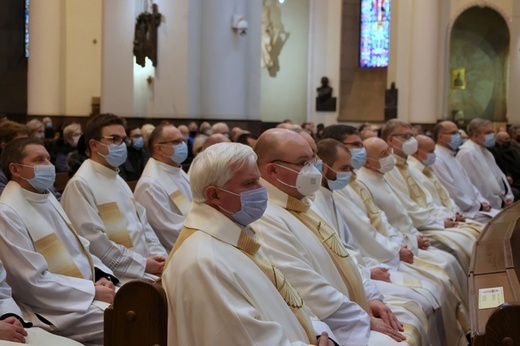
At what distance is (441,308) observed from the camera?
604cm

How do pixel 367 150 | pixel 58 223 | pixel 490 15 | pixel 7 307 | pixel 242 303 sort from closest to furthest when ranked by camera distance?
1. pixel 242 303
2. pixel 7 307
3. pixel 58 223
4. pixel 367 150
5. pixel 490 15

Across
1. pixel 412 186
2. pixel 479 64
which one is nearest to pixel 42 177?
pixel 412 186

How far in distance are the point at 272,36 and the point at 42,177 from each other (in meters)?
19.5

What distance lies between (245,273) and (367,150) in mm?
4370

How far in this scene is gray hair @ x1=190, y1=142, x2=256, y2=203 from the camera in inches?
138

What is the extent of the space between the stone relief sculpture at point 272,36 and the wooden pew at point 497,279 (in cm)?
1746

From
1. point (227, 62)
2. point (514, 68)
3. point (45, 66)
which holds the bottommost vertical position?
point (227, 62)

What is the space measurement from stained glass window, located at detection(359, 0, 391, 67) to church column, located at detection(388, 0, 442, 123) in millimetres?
2127

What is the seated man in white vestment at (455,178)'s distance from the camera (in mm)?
10188

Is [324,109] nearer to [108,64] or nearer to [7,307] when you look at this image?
[108,64]

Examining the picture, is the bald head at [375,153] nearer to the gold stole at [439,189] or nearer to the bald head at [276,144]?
the gold stole at [439,189]

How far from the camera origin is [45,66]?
19766 mm

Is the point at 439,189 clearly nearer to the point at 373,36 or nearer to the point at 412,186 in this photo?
the point at 412,186

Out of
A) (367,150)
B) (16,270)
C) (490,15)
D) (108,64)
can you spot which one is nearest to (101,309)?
(16,270)
